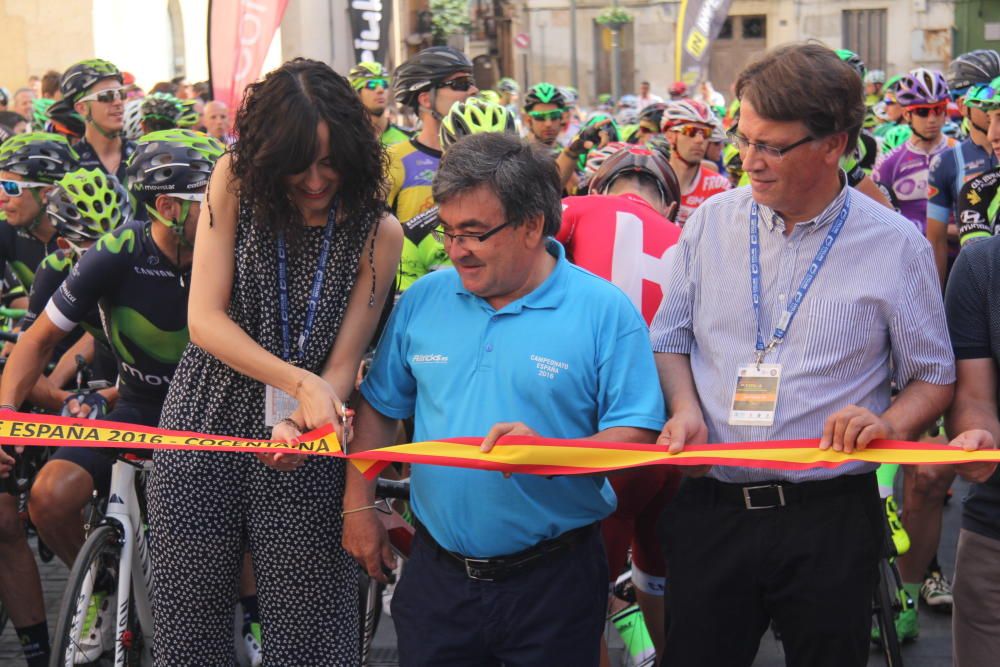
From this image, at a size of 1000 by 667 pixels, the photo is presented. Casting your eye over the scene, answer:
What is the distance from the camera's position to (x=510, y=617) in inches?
139

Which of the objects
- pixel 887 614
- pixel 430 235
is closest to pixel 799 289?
pixel 887 614

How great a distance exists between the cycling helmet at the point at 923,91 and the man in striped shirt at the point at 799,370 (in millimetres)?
7258

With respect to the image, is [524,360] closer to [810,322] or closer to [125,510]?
[810,322]

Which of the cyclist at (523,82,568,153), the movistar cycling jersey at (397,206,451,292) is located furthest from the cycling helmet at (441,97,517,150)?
the cyclist at (523,82,568,153)

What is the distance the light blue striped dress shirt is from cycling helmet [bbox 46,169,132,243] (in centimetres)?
318

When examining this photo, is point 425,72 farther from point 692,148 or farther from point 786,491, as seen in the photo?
point 786,491

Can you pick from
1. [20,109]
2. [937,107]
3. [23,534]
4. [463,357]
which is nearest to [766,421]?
[463,357]

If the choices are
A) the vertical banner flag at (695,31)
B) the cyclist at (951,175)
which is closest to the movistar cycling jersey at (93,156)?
the cyclist at (951,175)

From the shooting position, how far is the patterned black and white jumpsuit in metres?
3.81

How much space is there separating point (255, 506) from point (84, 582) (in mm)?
1375

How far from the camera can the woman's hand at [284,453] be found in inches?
143

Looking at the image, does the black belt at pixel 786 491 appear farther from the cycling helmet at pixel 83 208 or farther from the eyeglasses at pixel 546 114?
the eyeglasses at pixel 546 114

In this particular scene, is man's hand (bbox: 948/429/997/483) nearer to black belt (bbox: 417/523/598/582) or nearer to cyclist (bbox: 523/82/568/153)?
black belt (bbox: 417/523/598/582)

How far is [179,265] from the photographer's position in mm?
4910
